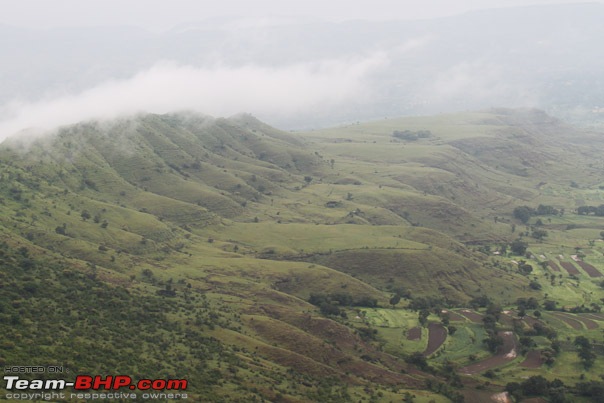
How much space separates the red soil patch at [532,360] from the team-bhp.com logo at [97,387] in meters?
114

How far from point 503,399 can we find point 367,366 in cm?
3875

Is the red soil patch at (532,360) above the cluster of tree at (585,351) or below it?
below

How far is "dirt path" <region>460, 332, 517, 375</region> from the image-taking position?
594 ft

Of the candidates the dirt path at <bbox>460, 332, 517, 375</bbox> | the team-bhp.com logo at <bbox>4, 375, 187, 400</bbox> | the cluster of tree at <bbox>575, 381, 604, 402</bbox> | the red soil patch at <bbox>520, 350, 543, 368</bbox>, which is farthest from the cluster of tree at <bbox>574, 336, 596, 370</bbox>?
the team-bhp.com logo at <bbox>4, 375, 187, 400</bbox>

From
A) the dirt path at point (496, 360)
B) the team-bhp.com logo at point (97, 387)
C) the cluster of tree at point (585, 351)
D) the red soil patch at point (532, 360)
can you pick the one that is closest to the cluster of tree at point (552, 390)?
the dirt path at point (496, 360)

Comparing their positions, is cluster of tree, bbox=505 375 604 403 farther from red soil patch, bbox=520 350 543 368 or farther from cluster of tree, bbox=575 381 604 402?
red soil patch, bbox=520 350 543 368

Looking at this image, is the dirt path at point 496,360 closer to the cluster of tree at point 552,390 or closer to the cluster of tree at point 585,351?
the cluster of tree at point 552,390

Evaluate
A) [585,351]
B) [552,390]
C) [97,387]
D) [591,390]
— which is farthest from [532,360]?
[97,387]

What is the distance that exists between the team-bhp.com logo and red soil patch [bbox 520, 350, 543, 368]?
375 feet

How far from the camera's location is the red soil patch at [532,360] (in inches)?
7244

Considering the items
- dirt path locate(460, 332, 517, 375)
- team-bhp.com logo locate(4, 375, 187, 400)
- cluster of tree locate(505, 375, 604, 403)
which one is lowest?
dirt path locate(460, 332, 517, 375)

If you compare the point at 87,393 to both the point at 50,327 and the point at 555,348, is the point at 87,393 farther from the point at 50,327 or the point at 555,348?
the point at 555,348

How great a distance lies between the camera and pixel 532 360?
7382 inches

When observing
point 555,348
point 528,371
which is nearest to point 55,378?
point 528,371
